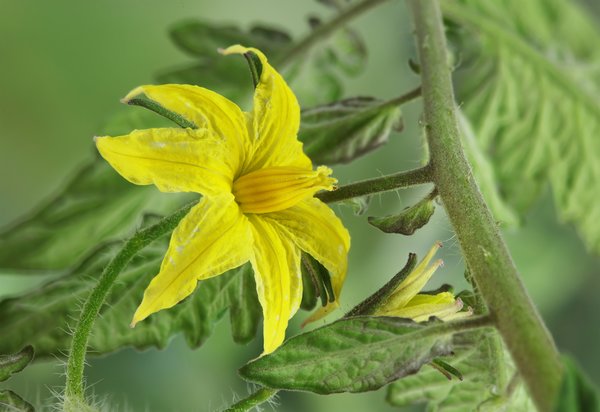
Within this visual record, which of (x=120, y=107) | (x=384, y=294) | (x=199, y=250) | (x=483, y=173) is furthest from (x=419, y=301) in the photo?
(x=120, y=107)

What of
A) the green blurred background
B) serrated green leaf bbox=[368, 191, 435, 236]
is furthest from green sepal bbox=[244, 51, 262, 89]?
the green blurred background

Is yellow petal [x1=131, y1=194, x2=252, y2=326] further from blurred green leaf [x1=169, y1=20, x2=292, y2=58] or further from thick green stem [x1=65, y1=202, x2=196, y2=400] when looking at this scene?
blurred green leaf [x1=169, y1=20, x2=292, y2=58]

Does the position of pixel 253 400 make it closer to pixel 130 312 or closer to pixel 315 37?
pixel 130 312

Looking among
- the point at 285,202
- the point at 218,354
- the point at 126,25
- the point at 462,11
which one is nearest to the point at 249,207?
the point at 285,202

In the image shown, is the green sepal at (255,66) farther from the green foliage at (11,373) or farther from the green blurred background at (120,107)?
the green blurred background at (120,107)

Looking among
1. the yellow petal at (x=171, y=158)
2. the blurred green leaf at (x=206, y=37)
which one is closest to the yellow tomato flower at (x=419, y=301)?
the yellow petal at (x=171, y=158)
